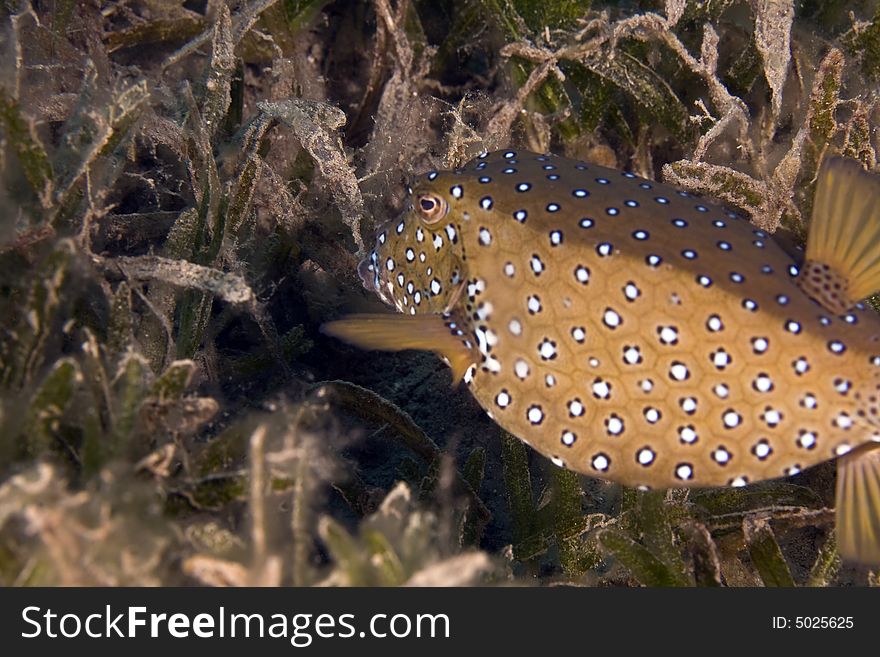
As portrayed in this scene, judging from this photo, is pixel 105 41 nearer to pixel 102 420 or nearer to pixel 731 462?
pixel 102 420

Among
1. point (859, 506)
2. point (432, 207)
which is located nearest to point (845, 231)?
point (859, 506)

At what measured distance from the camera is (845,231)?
2.73 m

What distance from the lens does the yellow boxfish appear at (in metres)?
2.51

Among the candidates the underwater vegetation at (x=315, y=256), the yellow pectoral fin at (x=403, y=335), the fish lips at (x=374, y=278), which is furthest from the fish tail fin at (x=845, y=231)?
the fish lips at (x=374, y=278)

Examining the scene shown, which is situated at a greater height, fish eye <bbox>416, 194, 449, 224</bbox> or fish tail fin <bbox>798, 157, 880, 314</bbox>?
fish eye <bbox>416, 194, 449, 224</bbox>

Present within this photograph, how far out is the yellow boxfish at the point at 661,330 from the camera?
251 cm

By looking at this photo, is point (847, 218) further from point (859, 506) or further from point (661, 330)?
point (859, 506)

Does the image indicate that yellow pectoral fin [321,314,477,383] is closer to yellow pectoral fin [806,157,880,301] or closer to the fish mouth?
the fish mouth

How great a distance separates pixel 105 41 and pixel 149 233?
1272mm

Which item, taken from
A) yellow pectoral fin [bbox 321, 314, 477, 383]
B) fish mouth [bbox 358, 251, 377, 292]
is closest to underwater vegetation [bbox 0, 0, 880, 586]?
yellow pectoral fin [bbox 321, 314, 477, 383]

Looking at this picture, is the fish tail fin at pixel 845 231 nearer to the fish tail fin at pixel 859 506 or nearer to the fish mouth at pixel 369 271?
the fish tail fin at pixel 859 506
